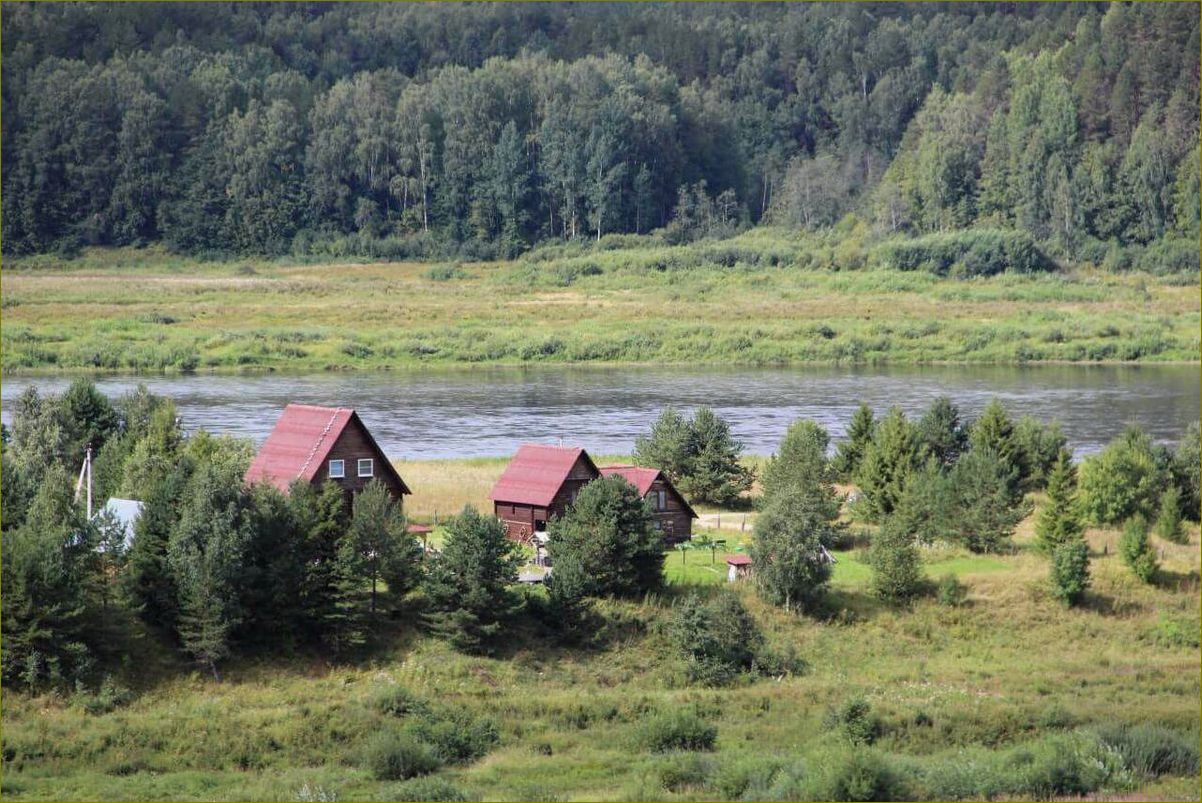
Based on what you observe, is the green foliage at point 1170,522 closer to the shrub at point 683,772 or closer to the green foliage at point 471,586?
the green foliage at point 471,586

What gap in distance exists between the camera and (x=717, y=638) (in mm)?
36031

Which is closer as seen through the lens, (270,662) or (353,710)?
(353,710)

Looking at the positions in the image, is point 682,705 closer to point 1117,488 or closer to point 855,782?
point 855,782

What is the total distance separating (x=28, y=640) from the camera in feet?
109

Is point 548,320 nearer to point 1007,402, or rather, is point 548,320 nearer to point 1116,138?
point 1007,402

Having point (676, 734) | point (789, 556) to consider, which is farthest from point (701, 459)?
point (676, 734)

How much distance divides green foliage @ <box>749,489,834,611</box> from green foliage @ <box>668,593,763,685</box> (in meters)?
1.91

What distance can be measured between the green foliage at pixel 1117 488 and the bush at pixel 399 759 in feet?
68.5

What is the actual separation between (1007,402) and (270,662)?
127 feet

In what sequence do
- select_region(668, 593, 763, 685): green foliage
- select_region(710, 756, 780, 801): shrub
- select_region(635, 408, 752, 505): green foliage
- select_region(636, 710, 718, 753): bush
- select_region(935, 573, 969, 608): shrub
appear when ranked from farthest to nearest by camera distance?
select_region(635, 408, 752, 505): green foliage
select_region(935, 573, 969, 608): shrub
select_region(668, 593, 763, 685): green foliage
select_region(636, 710, 718, 753): bush
select_region(710, 756, 780, 801): shrub

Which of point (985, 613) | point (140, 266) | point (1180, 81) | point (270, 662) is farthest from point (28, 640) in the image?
point (1180, 81)

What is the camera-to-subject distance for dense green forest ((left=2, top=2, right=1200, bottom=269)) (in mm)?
115000

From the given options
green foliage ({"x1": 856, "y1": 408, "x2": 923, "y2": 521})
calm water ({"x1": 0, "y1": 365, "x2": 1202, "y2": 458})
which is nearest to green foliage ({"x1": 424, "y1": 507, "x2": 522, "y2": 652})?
green foliage ({"x1": 856, "y1": 408, "x2": 923, "y2": 521})

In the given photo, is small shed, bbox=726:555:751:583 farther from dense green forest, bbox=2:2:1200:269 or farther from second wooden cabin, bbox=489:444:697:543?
dense green forest, bbox=2:2:1200:269
